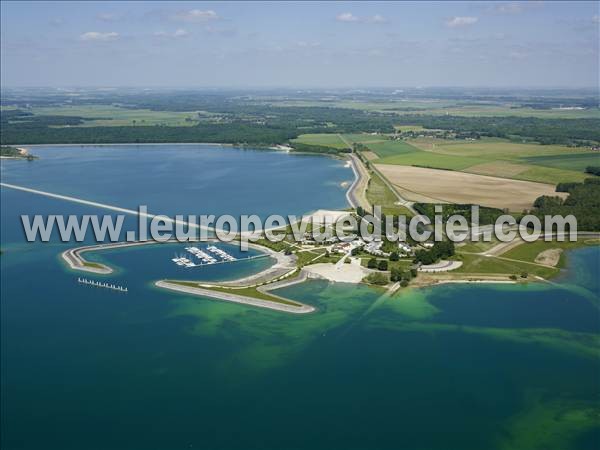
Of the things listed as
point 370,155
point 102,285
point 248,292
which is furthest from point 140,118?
point 248,292

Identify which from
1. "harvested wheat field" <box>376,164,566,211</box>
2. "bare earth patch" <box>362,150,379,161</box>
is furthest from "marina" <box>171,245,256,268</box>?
"bare earth patch" <box>362,150,379,161</box>

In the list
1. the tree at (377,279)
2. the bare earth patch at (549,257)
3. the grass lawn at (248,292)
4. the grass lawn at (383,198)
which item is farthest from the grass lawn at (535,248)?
the grass lawn at (248,292)

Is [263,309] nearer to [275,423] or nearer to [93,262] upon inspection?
[275,423]

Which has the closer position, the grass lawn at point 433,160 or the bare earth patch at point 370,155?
the grass lawn at point 433,160

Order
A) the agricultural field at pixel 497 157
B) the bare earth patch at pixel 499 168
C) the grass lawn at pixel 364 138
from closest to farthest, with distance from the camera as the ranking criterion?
1. the agricultural field at pixel 497 157
2. the bare earth patch at pixel 499 168
3. the grass lawn at pixel 364 138

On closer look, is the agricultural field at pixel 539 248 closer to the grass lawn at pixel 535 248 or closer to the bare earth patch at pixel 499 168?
the grass lawn at pixel 535 248
